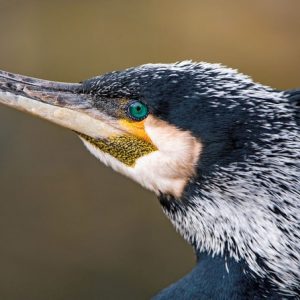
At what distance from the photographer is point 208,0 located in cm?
700

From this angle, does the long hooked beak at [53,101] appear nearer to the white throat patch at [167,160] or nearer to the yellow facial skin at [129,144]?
the yellow facial skin at [129,144]

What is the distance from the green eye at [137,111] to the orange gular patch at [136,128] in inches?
0.6

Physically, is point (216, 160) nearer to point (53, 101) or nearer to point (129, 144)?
point (129, 144)

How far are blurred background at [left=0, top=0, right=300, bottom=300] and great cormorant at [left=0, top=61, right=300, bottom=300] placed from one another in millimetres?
2528

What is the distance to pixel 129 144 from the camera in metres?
2.52

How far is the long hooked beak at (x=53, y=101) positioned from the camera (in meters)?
2.56

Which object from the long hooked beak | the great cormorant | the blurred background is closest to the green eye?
the great cormorant

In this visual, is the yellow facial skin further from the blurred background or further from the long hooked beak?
the blurred background

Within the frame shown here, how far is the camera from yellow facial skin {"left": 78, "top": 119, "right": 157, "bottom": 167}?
2490mm

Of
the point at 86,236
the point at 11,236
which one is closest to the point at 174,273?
the point at 86,236

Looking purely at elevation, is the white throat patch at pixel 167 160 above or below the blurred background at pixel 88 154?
above

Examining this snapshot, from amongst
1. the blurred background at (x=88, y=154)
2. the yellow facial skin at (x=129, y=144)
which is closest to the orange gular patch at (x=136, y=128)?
the yellow facial skin at (x=129, y=144)

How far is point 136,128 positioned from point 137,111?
6 cm

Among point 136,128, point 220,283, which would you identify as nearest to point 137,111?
point 136,128
